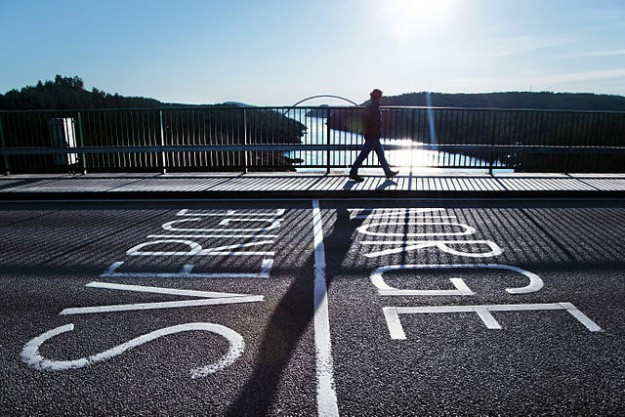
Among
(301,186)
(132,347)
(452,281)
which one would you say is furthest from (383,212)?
(132,347)

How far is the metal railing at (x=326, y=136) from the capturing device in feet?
37.4

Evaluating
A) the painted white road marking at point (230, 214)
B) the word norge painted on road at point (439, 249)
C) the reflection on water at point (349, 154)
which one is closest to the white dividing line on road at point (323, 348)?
the word norge painted on road at point (439, 249)

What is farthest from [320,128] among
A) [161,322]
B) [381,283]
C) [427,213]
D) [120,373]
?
[120,373]

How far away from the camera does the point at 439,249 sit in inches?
230

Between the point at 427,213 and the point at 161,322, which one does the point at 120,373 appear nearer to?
the point at 161,322

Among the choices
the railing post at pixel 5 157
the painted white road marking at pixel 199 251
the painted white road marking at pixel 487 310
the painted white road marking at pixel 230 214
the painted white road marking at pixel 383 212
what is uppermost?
the railing post at pixel 5 157

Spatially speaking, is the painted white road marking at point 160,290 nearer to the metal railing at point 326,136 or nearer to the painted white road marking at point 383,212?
the painted white road marking at point 383,212

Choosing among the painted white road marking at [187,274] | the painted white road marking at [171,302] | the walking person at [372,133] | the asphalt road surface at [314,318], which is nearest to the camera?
the asphalt road surface at [314,318]

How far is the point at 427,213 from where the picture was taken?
312 inches

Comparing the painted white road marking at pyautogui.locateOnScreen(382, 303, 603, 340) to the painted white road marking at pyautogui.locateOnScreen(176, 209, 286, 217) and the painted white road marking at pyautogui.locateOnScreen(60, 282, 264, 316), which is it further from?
the painted white road marking at pyautogui.locateOnScreen(176, 209, 286, 217)

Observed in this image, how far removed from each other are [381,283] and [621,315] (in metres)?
2.17

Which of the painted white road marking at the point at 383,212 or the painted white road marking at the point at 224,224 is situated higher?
the painted white road marking at the point at 383,212

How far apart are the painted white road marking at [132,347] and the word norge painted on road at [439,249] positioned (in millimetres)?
1287

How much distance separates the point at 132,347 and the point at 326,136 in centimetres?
868
